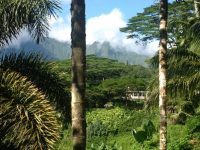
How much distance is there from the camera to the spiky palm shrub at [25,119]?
30.7ft

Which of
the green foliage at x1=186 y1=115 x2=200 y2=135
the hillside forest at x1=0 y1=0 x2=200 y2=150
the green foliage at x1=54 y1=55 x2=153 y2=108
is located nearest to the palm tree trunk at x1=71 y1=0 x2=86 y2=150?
the hillside forest at x1=0 y1=0 x2=200 y2=150

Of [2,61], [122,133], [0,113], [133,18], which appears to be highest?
[133,18]

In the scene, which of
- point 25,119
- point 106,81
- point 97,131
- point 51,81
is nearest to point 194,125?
point 97,131

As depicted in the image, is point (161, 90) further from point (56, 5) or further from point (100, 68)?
point (100, 68)

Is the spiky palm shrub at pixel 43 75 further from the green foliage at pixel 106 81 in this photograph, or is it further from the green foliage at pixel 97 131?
the green foliage at pixel 97 131

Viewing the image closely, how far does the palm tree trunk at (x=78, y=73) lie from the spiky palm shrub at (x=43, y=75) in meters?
3.36

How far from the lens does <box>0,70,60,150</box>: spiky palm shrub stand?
9.35m

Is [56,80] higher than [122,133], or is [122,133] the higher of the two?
[56,80]

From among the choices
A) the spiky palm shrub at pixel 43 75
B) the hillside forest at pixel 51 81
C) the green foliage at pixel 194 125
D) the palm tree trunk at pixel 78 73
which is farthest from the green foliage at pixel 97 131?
the palm tree trunk at pixel 78 73

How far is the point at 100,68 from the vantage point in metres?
70.2

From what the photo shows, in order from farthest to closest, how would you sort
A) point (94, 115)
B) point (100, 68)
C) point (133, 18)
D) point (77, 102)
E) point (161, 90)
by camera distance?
point (100, 68) < point (133, 18) < point (94, 115) < point (161, 90) < point (77, 102)

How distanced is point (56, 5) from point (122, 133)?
2757 centimetres

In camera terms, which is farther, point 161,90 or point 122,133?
point 122,133

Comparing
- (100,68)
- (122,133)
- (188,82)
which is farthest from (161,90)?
(100,68)
